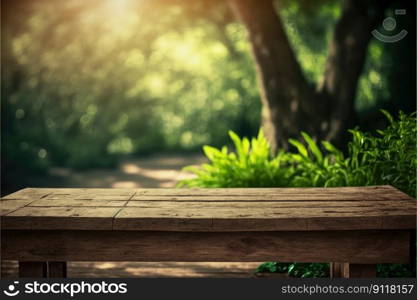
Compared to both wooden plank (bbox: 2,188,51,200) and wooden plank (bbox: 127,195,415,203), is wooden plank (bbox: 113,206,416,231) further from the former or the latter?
wooden plank (bbox: 2,188,51,200)

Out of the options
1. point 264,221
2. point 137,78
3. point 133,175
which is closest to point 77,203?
point 264,221

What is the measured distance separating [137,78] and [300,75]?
30.4 ft

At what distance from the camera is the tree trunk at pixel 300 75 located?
6.12 meters

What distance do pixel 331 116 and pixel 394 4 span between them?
7.42 feet

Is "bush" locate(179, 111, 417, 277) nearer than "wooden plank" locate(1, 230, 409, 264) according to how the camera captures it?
No

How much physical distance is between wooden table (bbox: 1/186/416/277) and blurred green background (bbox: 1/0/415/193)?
19.9 feet

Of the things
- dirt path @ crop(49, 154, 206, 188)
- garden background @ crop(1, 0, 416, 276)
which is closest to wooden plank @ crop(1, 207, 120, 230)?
garden background @ crop(1, 0, 416, 276)

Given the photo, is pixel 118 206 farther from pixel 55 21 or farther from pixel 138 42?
pixel 138 42

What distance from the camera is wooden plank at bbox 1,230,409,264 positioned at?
2.56 m

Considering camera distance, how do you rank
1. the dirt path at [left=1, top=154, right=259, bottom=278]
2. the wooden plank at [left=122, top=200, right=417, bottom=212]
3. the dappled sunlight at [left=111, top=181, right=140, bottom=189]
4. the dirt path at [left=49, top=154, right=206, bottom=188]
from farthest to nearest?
1. the dirt path at [left=49, top=154, right=206, bottom=188]
2. the dappled sunlight at [left=111, top=181, right=140, bottom=189]
3. the dirt path at [left=1, top=154, right=259, bottom=278]
4. the wooden plank at [left=122, top=200, right=417, bottom=212]

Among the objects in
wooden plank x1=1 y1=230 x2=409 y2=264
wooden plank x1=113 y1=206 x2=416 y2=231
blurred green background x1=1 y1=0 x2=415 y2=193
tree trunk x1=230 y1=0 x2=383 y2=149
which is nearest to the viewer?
wooden plank x1=113 y1=206 x2=416 y2=231

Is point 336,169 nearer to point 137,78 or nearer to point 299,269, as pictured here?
point 299,269

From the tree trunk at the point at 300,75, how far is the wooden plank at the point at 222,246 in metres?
3.58

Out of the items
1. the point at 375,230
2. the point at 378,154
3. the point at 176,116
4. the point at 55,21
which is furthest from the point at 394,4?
the point at 176,116
